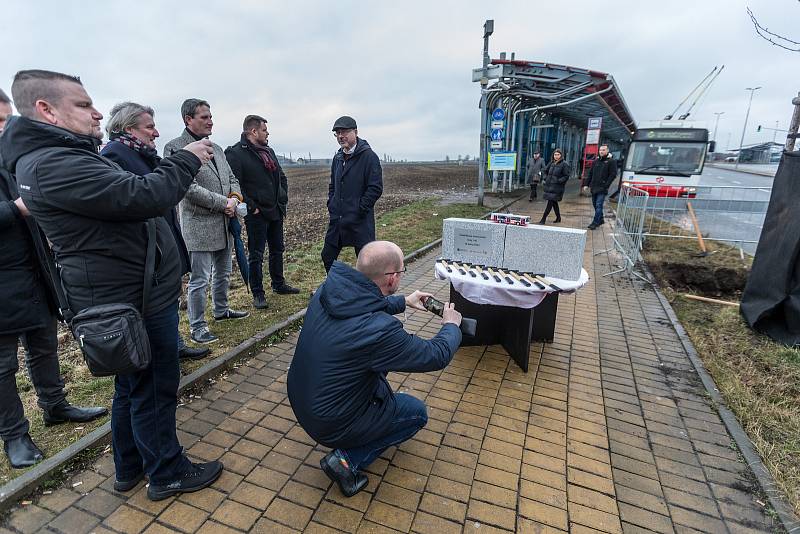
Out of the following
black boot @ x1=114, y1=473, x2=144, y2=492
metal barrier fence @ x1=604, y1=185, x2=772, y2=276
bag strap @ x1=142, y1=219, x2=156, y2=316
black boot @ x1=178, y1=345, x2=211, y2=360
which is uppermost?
bag strap @ x1=142, y1=219, x2=156, y2=316

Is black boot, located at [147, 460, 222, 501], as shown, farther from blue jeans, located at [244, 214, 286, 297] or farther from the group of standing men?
blue jeans, located at [244, 214, 286, 297]

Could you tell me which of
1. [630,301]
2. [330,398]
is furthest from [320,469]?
[630,301]

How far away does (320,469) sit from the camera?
2.43 m

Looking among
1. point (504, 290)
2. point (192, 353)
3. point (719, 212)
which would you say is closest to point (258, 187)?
point (192, 353)

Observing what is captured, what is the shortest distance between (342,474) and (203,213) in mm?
2671

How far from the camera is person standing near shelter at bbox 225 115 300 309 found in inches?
173

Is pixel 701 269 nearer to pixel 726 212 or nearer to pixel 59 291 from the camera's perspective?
pixel 726 212

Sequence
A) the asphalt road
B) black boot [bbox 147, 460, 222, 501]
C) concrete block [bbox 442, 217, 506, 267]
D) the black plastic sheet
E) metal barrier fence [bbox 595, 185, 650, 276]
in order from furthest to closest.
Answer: the asphalt road
metal barrier fence [bbox 595, 185, 650, 276]
the black plastic sheet
concrete block [bbox 442, 217, 506, 267]
black boot [bbox 147, 460, 222, 501]

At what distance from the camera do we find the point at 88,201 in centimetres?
164

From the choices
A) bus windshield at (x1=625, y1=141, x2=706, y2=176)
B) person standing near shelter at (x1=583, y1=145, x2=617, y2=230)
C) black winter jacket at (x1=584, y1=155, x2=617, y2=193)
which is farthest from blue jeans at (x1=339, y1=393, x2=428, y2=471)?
bus windshield at (x1=625, y1=141, x2=706, y2=176)

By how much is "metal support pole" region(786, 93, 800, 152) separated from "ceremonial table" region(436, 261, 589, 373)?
338 centimetres

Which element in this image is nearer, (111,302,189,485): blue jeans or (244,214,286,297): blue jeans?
(111,302,189,485): blue jeans

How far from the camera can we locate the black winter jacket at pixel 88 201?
Result: 5.36 ft

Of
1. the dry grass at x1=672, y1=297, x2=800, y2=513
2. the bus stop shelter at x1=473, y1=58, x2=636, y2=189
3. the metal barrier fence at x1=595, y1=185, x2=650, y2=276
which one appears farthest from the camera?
the bus stop shelter at x1=473, y1=58, x2=636, y2=189
